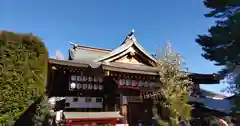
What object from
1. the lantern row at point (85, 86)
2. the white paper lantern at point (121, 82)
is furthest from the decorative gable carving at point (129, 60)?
the lantern row at point (85, 86)

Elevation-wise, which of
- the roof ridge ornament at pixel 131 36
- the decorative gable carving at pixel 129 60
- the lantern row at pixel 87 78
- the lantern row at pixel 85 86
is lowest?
the lantern row at pixel 85 86

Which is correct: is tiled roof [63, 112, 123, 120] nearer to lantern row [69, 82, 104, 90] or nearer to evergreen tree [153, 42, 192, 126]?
lantern row [69, 82, 104, 90]

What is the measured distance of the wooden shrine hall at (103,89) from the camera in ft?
42.6

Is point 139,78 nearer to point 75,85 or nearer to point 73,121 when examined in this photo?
point 75,85

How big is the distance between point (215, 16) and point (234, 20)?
2.29 m

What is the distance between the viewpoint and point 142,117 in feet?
52.5

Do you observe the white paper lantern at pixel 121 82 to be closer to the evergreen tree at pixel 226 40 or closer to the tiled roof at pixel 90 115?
the tiled roof at pixel 90 115

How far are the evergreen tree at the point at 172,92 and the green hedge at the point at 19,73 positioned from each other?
693 centimetres

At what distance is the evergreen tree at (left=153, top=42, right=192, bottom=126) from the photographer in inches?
530

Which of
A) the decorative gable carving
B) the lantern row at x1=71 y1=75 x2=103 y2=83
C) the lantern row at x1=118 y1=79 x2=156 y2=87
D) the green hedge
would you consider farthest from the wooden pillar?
the green hedge

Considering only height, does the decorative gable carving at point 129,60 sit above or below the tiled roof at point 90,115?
above

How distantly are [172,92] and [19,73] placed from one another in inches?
333

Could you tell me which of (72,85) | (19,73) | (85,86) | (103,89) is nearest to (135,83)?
(103,89)

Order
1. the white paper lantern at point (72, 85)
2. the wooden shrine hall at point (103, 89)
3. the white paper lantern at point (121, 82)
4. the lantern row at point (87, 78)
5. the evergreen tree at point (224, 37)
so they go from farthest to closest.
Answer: the evergreen tree at point (224, 37)
the white paper lantern at point (121, 82)
the lantern row at point (87, 78)
the white paper lantern at point (72, 85)
the wooden shrine hall at point (103, 89)
